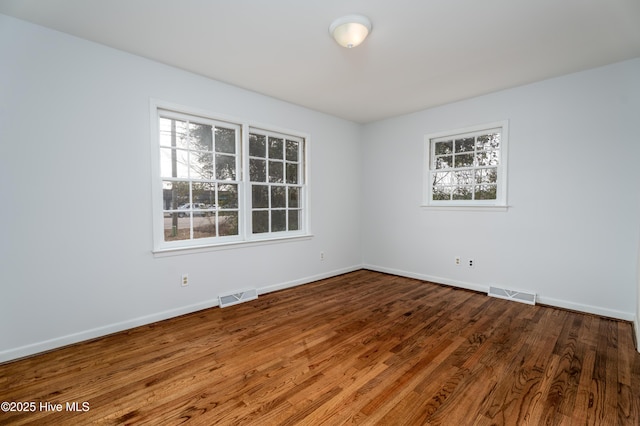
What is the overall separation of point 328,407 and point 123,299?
2.27 metres

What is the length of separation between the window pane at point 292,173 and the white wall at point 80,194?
4.23 feet

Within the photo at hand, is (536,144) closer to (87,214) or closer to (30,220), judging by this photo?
(87,214)

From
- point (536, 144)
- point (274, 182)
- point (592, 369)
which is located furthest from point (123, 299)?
point (536, 144)

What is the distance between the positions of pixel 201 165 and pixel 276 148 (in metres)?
1.13

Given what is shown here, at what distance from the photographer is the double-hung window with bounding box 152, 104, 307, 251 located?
3.18 meters

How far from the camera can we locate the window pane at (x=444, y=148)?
4.42 metres

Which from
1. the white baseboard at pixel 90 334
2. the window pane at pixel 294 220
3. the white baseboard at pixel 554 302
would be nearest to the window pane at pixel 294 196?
the window pane at pixel 294 220

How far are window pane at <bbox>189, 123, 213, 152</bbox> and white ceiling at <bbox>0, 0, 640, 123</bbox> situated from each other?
609 mm

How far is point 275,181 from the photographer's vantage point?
418cm

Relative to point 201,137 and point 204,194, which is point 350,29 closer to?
point 201,137

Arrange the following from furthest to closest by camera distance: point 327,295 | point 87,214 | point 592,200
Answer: point 327,295, point 592,200, point 87,214

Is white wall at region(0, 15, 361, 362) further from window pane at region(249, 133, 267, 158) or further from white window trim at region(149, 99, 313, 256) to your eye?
window pane at region(249, 133, 267, 158)

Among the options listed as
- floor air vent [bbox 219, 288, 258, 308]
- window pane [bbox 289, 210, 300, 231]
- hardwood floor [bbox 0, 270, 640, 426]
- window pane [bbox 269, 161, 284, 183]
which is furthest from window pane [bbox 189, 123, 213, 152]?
hardwood floor [bbox 0, 270, 640, 426]

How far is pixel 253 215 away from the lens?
3941 mm
